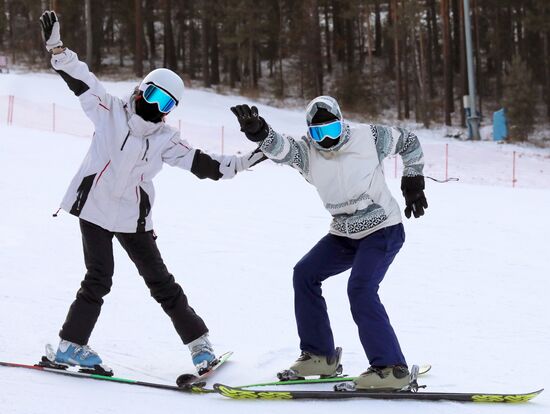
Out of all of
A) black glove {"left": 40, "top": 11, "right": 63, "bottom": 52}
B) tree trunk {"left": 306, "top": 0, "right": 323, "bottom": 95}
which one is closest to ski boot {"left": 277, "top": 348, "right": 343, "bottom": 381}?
black glove {"left": 40, "top": 11, "right": 63, "bottom": 52}

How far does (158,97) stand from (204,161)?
465 millimetres

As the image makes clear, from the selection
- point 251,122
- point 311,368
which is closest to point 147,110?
point 251,122

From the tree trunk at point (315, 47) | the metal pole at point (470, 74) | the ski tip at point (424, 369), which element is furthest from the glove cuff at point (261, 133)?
the tree trunk at point (315, 47)

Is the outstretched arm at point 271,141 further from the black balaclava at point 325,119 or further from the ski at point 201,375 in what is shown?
the ski at point 201,375

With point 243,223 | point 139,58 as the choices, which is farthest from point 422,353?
point 139,58

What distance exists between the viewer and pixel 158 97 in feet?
13.4

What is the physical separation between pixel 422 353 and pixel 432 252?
381cm

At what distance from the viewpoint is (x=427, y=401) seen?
A: 3.92m

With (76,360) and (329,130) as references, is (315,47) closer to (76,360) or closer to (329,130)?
(329,130)

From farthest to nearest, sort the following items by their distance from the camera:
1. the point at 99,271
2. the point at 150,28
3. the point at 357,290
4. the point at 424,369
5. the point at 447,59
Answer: the point at 150,28 → the point at 447,59 → the point at 424,369 → the point at 99,271 → the point at 357,290

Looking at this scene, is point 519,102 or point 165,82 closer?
point 165,82

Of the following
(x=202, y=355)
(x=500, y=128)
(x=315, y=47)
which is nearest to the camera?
(x=202, y=355)

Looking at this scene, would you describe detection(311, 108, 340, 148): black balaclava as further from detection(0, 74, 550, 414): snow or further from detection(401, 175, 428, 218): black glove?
detection(0, 74, 550, 414): snow

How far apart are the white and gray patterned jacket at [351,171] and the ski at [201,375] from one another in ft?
3.56
